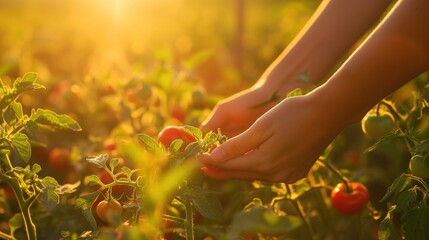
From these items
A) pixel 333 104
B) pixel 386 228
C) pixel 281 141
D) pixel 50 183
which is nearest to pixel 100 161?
pixel 50 183

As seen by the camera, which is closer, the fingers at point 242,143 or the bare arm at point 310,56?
the fingers at point 242,143

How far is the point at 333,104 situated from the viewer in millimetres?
1560

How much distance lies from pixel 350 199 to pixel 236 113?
52 centimetres

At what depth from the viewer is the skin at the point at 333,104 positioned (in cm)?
151

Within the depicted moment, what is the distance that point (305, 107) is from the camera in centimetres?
158

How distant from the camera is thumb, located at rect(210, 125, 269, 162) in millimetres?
1585

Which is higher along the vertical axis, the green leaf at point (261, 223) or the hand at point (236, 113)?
the hand at point (236, 113)

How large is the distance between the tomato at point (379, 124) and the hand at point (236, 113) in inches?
17.1

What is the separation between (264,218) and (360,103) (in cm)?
66

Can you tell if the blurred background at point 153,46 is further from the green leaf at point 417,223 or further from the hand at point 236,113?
the green leaf at point 417,223

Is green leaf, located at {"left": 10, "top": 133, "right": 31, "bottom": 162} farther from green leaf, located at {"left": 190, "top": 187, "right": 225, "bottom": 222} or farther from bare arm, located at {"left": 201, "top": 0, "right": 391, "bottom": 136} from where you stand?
bare arm, located at {"left": 201, "top": 0, "right": 391, "bottom": 136}

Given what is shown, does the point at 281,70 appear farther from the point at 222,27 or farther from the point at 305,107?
the point at 222,27

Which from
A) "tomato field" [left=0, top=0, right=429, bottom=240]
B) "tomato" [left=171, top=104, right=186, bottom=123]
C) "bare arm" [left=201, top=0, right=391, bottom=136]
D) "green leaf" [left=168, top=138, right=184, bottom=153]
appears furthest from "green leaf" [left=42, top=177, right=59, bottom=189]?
"tomato" [left=171, top=104, right=186, bottom=123]

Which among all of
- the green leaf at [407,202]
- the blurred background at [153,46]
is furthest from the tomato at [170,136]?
the blurred background at [153,46]
